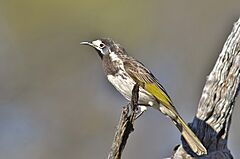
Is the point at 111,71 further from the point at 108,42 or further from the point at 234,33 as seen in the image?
the point at 234,33

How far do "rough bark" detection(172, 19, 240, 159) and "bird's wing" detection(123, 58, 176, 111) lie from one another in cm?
28

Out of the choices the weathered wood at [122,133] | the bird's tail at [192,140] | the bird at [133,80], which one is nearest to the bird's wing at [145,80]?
the bird at [133,80]

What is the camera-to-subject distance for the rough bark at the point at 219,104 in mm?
2861

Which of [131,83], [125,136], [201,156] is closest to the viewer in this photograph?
[125,136]

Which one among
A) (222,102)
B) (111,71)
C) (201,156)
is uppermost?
(111,71)

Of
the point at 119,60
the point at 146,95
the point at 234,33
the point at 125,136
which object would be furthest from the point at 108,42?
the point at 125,136

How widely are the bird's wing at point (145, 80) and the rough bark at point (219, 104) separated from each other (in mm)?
277

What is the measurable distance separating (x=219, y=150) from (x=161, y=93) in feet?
1.47

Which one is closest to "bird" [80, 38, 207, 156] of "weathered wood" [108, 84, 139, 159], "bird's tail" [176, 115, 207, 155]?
"bird's tail" [176, 115, 207, 155]

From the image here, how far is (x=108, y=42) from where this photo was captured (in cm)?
326

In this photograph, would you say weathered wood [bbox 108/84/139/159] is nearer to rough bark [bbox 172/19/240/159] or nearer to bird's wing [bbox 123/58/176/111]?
rough bark [bbox 172/19/240/159]

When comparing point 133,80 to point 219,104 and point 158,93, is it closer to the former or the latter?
point 158,93

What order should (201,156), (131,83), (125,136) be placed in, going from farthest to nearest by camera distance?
(131,83) → (201,156) → (125,136)

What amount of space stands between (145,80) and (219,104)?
1.51 ft
